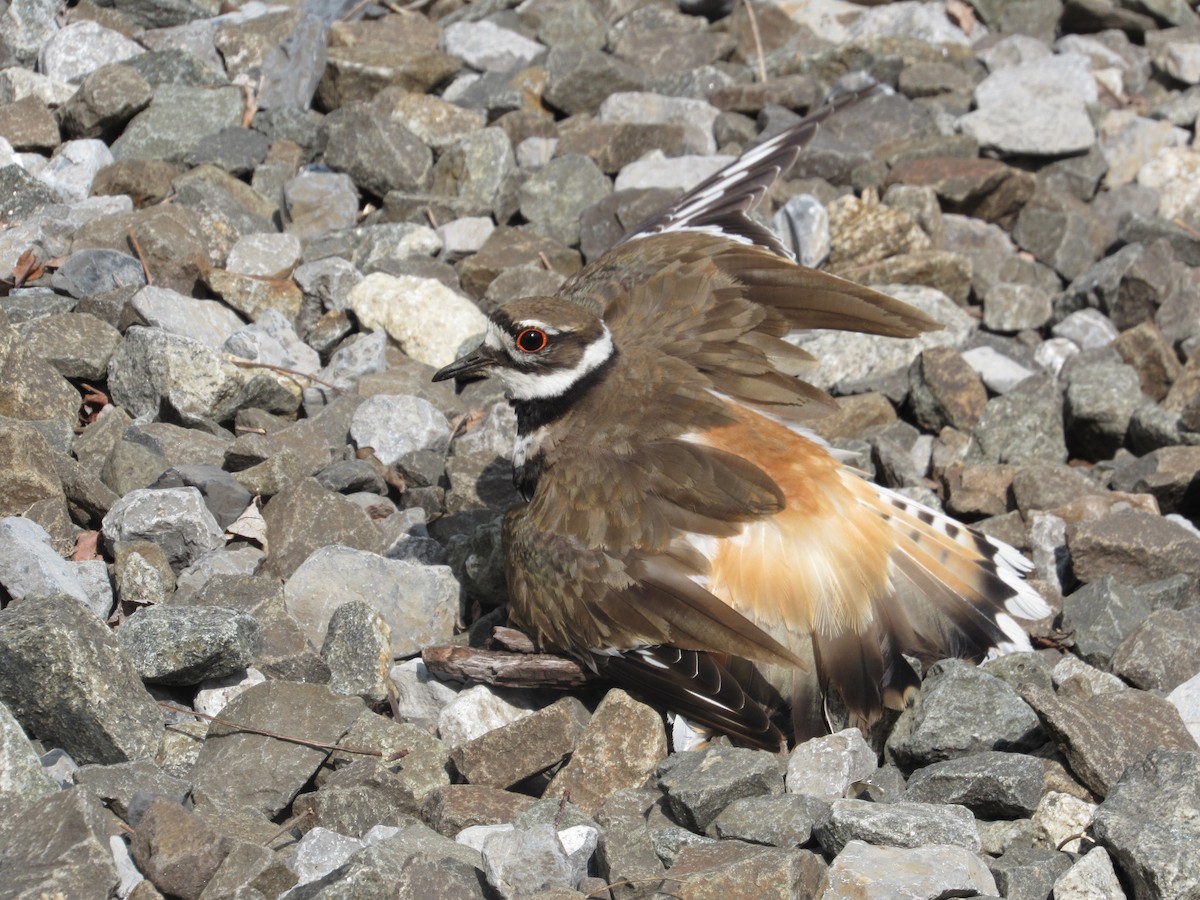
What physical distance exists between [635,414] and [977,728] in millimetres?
1506

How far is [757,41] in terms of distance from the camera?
28.3 feet

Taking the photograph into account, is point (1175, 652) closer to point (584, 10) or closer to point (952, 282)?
point (952, 282)

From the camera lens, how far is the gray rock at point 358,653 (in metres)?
4.40

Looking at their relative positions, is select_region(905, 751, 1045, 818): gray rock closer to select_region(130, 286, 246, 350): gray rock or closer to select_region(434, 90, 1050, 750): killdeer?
select_region(434, 90, 1050, 750): killdeer

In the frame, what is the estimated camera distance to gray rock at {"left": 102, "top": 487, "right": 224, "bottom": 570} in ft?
15.5

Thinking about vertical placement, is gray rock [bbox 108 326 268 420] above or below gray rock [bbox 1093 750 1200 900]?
above

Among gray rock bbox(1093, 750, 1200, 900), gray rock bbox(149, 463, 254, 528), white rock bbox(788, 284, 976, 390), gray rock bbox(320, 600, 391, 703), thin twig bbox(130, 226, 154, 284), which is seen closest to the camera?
gray rock bbox(1093, 750, 1200, 900)

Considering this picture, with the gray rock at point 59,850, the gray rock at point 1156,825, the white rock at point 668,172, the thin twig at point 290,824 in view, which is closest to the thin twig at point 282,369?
the white rock at point 668,172

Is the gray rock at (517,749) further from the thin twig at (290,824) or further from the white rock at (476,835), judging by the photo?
the thin twig at (290,824)

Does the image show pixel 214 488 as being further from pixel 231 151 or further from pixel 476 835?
pixel 231 151

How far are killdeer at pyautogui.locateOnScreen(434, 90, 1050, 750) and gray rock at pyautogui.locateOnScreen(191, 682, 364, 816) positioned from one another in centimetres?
75

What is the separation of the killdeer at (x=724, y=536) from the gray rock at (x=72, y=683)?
1.26m

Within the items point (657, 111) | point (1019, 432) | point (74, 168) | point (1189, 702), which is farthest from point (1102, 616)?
point (74, 168)

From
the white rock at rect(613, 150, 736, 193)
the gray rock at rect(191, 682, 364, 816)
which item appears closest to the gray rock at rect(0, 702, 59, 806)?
the gray rock at rect(191, 682, 364, 816)
